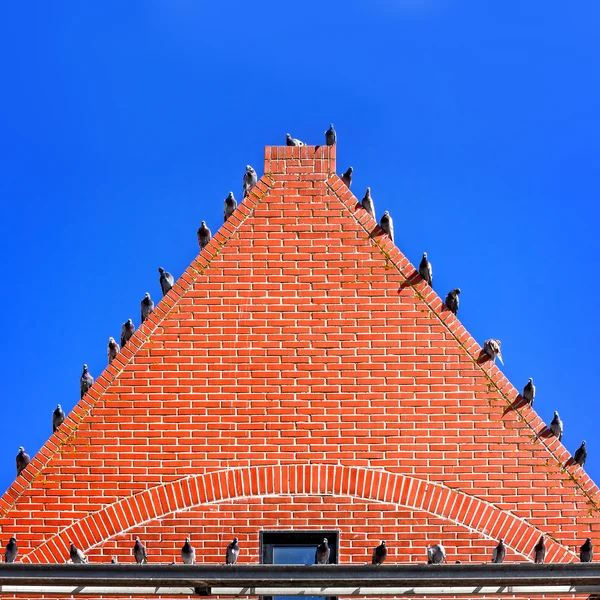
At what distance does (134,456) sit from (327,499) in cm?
201

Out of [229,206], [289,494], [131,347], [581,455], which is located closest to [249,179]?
[229,206]

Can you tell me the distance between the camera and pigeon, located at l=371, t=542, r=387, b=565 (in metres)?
13.6

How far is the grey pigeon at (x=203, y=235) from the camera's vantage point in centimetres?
1550

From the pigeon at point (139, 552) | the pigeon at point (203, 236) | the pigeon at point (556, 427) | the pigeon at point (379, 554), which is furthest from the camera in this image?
the pigeon at point (203, 236)

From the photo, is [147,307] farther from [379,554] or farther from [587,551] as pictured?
[587,551]

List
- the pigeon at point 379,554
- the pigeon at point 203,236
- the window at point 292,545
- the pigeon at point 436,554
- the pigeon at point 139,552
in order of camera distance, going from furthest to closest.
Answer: the pigeon at point 203,236 → the window at point 292,545 → the pigeon at point 139,552 → the pigeon at point 436,554 → the pigeon at point 379,554

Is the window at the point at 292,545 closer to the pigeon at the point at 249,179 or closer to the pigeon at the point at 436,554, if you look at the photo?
the pigeon at the point at 436,554

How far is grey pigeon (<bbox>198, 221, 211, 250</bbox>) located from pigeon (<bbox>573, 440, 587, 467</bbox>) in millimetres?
4490

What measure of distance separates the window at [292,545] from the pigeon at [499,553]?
1.54 m

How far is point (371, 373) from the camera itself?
14.8m

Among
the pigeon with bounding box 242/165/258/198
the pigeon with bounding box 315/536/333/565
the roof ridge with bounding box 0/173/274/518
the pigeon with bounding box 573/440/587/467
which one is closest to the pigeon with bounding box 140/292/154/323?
the roof ridge with bounding box 0/173/274/518

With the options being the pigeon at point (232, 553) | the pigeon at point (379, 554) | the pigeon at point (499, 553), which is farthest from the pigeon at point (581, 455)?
the pigeon at point (232, 553)

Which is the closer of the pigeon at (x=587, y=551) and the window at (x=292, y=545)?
the pigeon at (x=587, y=551)

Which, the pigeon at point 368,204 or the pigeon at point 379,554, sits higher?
the pigeon at point 368,204
